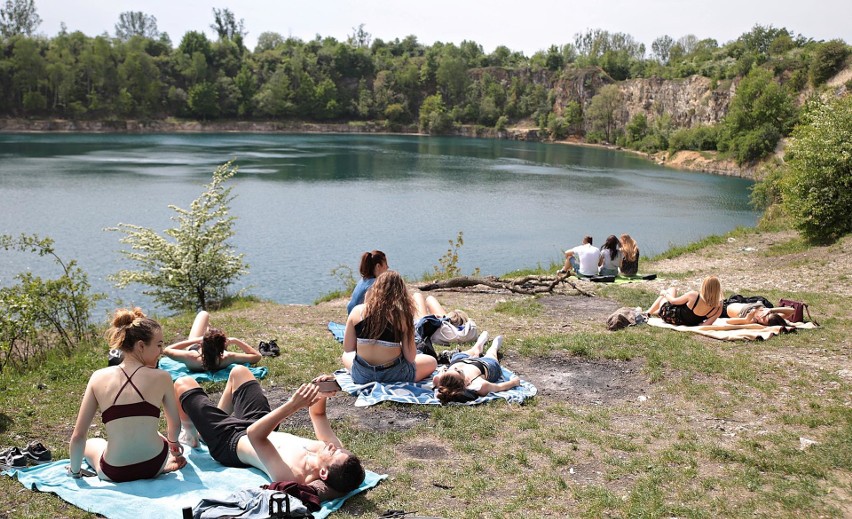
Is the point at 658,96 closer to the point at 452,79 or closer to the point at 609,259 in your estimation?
the point at 452,79

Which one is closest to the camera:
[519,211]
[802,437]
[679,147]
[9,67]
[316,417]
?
[316,417]

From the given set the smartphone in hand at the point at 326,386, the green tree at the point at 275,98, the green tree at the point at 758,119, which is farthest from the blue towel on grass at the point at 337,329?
the green tree at the point at 275,98

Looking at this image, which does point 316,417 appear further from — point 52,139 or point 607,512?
point 52,139

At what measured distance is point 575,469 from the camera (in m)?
6.19

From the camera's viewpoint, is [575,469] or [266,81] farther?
[266,81]

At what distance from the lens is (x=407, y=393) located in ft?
26.2

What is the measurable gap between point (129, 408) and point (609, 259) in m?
13.8

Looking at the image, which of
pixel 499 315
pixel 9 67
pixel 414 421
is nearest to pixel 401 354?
pixel 414 421

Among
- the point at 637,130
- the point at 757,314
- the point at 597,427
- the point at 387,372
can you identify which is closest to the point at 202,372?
the point at 387,372

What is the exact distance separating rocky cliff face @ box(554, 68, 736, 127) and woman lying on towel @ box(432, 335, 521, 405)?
296ft

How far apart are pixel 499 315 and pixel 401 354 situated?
204 inches

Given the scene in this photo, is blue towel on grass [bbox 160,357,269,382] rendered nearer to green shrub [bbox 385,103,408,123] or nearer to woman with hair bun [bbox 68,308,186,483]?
woman with hair bun [bbox 68,308,186,483]

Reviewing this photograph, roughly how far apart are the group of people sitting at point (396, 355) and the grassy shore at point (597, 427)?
0.34 metres

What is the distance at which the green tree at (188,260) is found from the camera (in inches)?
656
